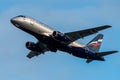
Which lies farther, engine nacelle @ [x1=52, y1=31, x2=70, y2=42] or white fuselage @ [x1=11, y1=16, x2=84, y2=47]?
engine nacelle @ [x1=52, y1=31, x2=70, y2=42]

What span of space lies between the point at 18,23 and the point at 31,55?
17.7m

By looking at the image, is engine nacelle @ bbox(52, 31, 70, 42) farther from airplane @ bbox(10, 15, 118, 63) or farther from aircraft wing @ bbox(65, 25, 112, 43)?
aircraft wing @ bbox(65, 25, 112, 43)

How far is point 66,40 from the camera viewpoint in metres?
110

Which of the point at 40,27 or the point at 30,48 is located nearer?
the point at 40,27

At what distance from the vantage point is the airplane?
108188 millimetres

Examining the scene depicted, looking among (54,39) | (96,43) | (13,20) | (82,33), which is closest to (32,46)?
(54,39)

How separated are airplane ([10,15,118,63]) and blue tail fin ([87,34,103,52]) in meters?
5.40

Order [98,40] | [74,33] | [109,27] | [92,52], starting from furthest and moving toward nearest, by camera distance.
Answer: [98,40], [92,52], [74,33], [109,27]

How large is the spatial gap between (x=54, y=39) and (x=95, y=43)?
2118 centimetres

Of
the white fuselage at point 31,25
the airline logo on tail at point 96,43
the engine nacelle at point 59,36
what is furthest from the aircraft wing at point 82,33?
the airline logo on tail at point 96,43

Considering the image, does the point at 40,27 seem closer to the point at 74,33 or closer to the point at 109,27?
the point at 74,33

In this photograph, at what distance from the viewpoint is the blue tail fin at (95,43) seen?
124500 millimetres

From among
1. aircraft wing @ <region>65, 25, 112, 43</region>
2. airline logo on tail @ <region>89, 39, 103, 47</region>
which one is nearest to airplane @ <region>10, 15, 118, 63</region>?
aircraft wing @ <region>65, 25, 112, 43</region>

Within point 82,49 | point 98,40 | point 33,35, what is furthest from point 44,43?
point 98,40
